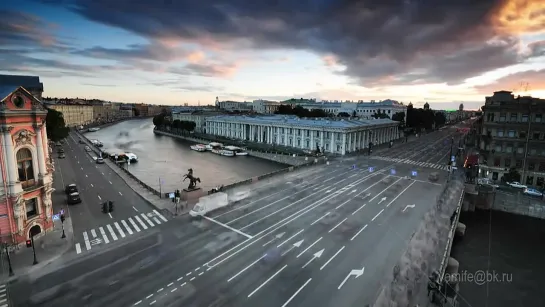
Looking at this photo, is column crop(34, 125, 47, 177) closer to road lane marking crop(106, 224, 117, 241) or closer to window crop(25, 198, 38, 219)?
window crop(25, 198, 38, 219)

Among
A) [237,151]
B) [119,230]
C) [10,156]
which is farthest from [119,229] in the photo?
[237,151]

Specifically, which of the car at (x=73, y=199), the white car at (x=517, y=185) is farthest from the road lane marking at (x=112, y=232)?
the white car at (x=517, y=185)

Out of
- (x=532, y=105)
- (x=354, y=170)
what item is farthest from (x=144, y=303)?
(x=532, y=105)

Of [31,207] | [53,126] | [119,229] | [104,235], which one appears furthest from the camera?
[53,126]

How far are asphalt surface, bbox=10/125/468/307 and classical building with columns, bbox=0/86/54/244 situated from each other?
247 inches

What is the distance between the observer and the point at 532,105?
166ft

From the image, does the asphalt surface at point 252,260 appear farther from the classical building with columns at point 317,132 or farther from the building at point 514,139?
the classical building with columns at point 317,132

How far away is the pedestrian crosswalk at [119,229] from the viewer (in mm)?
27484

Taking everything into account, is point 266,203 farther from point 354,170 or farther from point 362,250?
point 354,170

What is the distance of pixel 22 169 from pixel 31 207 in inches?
152

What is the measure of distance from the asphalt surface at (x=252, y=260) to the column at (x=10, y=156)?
28.3 feet

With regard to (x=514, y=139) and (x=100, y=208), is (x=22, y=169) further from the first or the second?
(x=514, y=139)

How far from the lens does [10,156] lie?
2486 centimetres

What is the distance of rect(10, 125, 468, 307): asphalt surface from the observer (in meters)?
19.6
